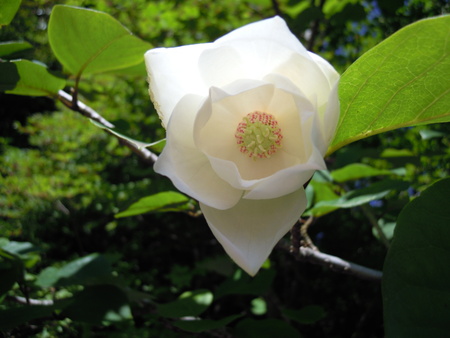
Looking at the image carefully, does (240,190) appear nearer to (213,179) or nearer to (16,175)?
(213,179)

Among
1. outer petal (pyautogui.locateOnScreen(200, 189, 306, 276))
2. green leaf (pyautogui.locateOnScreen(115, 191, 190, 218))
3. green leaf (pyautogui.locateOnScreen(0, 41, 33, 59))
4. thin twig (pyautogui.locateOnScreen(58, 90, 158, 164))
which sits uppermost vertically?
green leaf (pyautogui.locateOnScreen(0, 41, 33, 59))

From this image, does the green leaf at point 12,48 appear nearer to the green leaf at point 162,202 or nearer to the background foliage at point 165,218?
the background foliage at point 165,218

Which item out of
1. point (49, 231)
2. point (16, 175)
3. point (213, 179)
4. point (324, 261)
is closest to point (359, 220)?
point (324, 261)

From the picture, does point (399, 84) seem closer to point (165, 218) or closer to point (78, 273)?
point (78, 273)

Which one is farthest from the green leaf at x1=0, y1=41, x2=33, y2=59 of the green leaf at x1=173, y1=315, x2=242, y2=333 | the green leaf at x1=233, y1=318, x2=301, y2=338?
the green leaf at x1=233, y1=318, x2=301, y2=338

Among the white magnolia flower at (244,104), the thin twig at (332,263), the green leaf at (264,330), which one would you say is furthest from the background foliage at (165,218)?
the white magnolia flower at (244,104)

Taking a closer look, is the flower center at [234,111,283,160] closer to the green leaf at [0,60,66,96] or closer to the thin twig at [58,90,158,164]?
the thin twig at [58,90,158,164]

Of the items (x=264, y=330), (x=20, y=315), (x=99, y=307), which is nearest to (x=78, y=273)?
(x=99, y=307)
